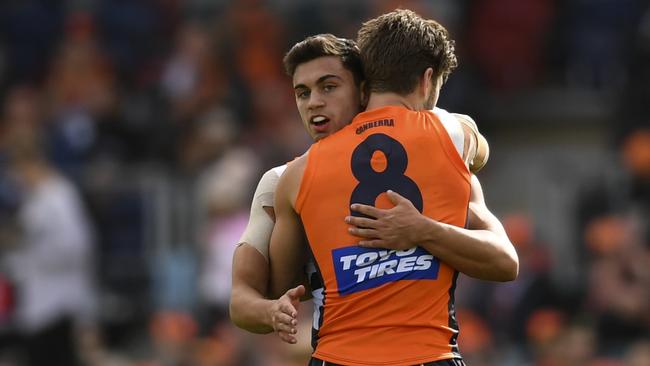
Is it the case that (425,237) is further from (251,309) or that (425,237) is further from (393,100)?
(251,309)

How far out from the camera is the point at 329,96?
554cm

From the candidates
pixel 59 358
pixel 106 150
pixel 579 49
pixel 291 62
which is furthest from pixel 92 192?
pixel 291 62

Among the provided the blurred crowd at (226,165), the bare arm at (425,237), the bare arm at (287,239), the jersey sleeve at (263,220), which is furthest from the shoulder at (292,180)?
the blurred crowd at (226,165)

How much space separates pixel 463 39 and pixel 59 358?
5.14 m

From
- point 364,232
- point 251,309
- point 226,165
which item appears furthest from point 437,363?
point 226,165

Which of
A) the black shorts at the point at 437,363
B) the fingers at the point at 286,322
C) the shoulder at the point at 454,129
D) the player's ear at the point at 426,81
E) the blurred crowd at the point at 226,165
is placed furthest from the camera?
the blurred crowd at the point at 226,165

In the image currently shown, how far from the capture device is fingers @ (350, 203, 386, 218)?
5.29m

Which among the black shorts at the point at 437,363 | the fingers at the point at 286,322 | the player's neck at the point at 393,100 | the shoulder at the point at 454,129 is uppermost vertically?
the player's neck at the point at 393,100

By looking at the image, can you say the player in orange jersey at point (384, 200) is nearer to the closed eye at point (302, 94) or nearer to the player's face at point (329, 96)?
the player's face at point (329, 96)

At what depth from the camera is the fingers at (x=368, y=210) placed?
5289 millimetres

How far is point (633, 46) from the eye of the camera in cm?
1253

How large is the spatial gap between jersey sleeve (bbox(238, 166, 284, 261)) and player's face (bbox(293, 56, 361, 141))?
0.81 feet

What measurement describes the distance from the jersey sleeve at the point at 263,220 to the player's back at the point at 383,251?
28 centimetres

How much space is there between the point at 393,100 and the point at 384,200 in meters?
0.37
